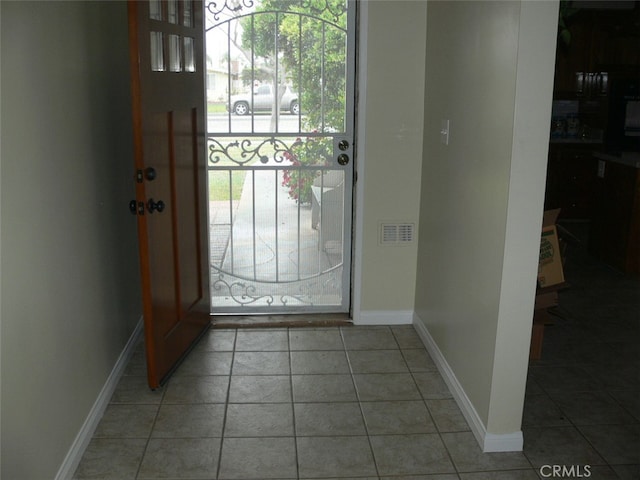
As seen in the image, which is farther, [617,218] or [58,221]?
[617,218]

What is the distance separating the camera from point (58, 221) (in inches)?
95.7

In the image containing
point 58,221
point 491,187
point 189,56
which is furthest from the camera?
point 189,56

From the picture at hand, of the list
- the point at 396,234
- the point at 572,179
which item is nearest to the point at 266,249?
the point at 396,234

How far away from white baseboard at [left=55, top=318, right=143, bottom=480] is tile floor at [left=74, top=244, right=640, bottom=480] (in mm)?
38

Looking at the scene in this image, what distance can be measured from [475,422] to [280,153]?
1.94 meters

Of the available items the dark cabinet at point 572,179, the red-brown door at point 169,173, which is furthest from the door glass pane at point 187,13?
the dark cabinet at point 572,179

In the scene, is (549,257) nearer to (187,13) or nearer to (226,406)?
(226,406)

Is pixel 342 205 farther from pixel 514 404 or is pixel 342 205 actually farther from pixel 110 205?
pixel 514 404

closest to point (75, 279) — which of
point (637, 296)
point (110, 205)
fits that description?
point (110, 205)

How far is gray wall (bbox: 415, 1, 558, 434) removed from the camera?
244 cm

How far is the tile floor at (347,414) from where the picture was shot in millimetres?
2664

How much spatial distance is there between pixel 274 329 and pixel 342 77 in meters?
1.53

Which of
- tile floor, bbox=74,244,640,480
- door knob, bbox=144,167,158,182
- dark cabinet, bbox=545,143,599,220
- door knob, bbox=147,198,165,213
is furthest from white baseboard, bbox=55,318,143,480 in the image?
dark cabinet, bbox=545,143,599,220

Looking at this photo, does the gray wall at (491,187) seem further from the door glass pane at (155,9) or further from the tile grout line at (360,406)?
the door glass pane at (155,9)
